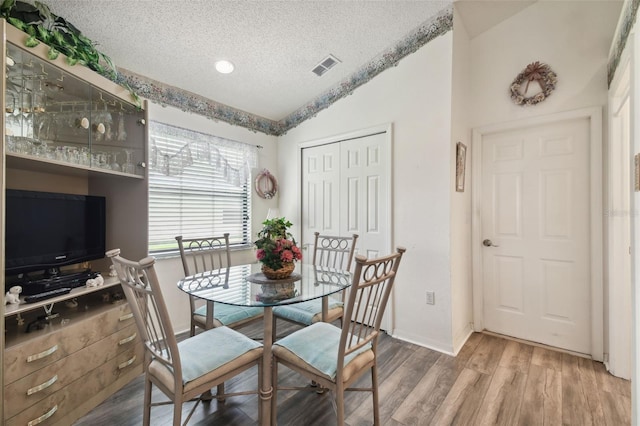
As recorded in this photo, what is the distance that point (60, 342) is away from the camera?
1604 millimetres

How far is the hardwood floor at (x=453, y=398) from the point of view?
1709mm

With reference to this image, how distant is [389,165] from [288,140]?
1.58m

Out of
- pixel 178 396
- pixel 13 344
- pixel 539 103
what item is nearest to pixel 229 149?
pixel 13 344

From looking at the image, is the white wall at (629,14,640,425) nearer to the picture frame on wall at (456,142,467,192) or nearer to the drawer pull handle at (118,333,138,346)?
the picture frame on wall at (456,142,467,192)

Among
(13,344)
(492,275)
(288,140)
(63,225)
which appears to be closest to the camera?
(13,344)

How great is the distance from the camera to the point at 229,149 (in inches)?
132

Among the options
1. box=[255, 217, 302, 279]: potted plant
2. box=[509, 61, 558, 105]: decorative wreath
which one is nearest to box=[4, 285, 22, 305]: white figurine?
box=[255, 217, 302, 279]: potted plant

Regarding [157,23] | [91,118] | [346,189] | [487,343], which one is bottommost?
[487,343]

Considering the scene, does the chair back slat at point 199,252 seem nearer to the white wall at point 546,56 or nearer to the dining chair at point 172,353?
the dining chair at point 172,353

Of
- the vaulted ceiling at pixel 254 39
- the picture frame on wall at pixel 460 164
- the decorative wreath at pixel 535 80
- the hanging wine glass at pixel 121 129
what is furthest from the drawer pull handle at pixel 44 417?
the decorative wreath at pixel 535 80

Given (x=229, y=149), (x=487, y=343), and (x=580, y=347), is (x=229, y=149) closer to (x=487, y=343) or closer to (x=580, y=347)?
(x=487, y=343)

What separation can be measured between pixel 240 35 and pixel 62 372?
2611 millimetres

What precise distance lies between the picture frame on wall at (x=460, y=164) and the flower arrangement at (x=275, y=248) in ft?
5.48

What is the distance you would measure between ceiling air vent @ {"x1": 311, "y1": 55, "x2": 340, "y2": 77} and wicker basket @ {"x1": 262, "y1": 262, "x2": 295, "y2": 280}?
82.2 inches
